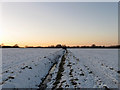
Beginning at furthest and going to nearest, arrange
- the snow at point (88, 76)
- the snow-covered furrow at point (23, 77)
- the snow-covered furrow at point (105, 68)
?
the snow-covered furrow at point (105, 68), the snow at point (88, 76), the snow-covered furrow at point (23, 77)

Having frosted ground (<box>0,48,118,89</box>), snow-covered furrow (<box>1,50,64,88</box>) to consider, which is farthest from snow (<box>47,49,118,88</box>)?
snow-covered furrow (<box>1,50,64,88</box>)

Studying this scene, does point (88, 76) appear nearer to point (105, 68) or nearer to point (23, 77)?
point (105, 68)

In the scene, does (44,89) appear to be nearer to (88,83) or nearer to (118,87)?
(88,83)

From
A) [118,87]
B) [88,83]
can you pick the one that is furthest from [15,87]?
[118,87]

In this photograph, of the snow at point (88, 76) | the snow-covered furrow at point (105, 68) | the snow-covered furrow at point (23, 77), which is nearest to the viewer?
the snow-covered furrow at point (23, 77)

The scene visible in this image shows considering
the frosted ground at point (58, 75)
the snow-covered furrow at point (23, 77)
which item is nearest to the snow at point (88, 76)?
the frosted ground at point (58, 75)

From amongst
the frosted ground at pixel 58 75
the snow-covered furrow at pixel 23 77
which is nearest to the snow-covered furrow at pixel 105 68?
the frosted ground at pixel 58 75

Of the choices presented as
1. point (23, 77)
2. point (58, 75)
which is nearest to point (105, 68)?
point (58, 75)

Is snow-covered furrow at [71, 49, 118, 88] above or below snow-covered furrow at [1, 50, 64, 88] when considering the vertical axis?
below

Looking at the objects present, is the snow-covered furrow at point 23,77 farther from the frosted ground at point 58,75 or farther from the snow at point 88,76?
the snow at point 88,76

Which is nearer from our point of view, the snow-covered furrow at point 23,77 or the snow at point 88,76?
the snow-covered furrow at point 23,77

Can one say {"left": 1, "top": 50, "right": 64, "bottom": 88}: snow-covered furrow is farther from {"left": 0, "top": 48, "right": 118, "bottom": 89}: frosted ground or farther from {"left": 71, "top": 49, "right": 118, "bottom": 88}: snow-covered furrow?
{"left": 71, "top": 49, "right": 118, "bottom": 88}: snow-covered furrow

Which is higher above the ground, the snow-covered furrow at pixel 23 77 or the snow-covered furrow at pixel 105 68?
the snow-covered furrow at pixel 23 77

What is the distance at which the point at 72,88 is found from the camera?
9.59 m
